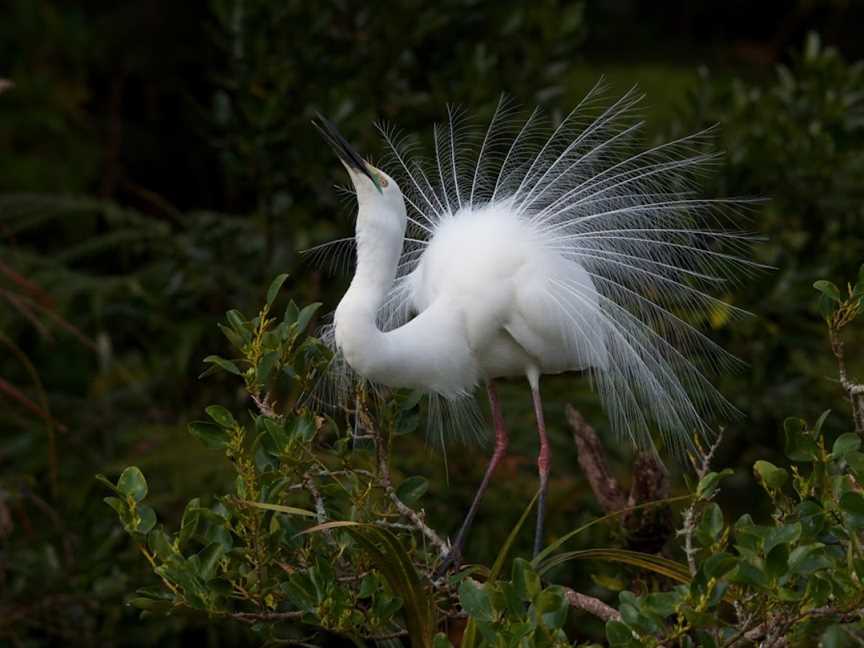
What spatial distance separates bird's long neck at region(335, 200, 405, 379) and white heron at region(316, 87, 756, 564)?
16 cm

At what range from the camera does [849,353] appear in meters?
5.04

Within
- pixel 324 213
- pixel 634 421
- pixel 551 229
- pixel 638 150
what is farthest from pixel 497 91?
pixel 634 421

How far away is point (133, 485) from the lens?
1.84m

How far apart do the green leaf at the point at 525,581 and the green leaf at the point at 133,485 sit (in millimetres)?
575

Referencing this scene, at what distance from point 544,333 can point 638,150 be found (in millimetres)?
633

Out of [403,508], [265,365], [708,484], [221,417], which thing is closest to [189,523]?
[221,417]

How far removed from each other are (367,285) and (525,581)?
2.47 feet

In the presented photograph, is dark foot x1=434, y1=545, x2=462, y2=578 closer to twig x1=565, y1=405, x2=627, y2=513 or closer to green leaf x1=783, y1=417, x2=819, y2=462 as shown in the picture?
twig x1=565, y1=405, x2=627, y2=513

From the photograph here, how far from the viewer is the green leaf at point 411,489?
209 centimetres

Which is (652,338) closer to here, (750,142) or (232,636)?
(750,142)

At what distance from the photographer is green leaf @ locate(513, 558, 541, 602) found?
1586 mm

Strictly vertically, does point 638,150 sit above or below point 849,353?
above

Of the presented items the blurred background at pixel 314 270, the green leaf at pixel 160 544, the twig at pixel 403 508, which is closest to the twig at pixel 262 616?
the green leaf at pixel 160 544

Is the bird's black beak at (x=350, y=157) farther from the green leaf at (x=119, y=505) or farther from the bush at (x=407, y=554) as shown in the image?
the green leaf at (x=119, y=505)
